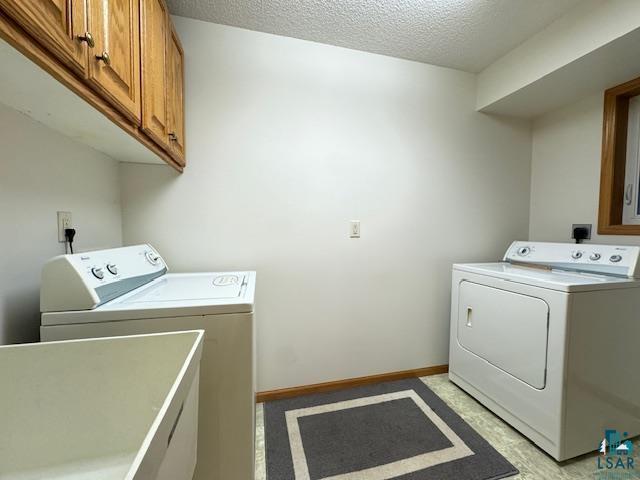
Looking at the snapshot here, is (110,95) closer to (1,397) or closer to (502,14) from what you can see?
(1,397)

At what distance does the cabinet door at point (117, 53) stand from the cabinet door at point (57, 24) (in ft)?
0.14

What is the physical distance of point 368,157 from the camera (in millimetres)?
1858

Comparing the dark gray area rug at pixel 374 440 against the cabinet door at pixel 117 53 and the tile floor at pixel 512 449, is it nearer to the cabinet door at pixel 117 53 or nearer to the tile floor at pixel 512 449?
the tile floor at pixel 512 449

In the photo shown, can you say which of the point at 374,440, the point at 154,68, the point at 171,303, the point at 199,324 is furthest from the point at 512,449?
the point at 154,68

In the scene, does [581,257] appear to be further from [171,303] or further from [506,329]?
[171,303]

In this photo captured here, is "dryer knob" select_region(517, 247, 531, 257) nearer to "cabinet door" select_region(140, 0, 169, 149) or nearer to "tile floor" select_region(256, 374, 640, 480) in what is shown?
"tile floor" select_region(256, 374, 640, 480)

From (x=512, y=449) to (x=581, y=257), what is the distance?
1.17 meters

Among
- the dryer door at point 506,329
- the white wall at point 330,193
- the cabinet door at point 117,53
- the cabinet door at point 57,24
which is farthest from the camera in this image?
the white wall at point 330,193

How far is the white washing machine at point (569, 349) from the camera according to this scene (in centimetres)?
124

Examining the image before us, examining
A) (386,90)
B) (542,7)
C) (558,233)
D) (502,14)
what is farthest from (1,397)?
(558,233)

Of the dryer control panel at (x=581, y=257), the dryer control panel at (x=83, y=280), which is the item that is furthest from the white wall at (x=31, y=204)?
the dryer control panel at (x=581, y=257)

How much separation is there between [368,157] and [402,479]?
1.84 metres

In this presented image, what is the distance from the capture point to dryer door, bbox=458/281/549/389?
1.33m

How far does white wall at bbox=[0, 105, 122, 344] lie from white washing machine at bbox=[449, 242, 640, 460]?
223 cm
